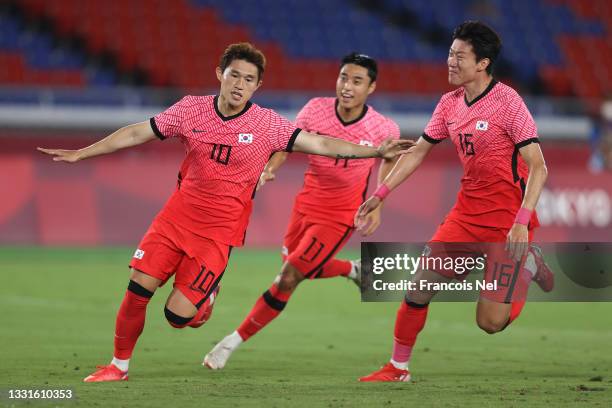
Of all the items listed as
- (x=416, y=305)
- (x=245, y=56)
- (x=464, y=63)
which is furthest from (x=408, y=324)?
(x=245, y=56)

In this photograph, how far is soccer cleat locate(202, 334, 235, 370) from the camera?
887cm

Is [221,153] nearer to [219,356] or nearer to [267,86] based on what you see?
[219,356]

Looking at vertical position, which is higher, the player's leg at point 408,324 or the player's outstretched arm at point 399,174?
the player's outstretched arm at point 399,174

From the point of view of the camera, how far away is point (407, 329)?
28.0ft

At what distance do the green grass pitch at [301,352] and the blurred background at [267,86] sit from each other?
124 inches

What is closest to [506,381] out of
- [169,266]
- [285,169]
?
[169,266]

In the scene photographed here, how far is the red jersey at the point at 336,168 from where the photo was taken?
10.2 meters

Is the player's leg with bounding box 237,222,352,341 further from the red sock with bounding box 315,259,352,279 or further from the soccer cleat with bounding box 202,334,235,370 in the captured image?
the red sock with bounding box 315,259,352,279

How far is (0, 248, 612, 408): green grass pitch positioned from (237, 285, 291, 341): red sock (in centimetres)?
28

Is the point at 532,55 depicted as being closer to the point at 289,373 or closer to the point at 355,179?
the point at 355,179

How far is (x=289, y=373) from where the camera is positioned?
8688mm

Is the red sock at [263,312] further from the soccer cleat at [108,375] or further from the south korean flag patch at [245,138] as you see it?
the south korean flag patch at [245,138]

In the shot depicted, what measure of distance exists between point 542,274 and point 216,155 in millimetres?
2881

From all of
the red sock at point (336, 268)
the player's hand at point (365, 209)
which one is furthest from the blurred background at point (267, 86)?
the player's hand at point (365, 209)
